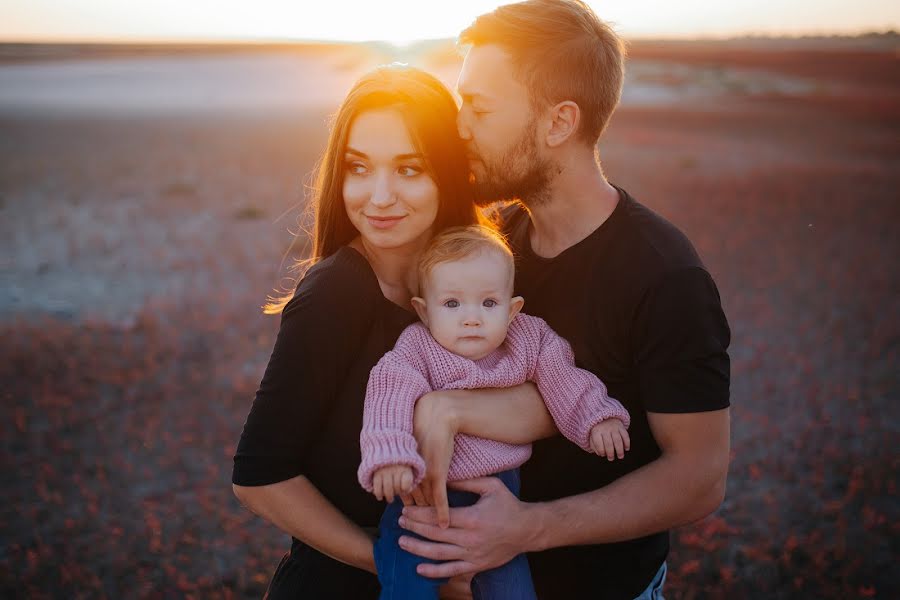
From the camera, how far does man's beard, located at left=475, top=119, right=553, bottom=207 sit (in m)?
3.12

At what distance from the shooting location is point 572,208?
304 centimetres

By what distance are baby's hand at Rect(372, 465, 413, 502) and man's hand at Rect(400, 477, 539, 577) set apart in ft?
0.68

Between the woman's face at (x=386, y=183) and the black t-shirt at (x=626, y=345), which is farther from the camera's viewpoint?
the woman's face at (x=386, y=183)

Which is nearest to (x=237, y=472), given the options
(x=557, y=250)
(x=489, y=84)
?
(x=557, y=250)

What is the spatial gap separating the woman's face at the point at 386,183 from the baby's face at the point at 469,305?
0.27 m

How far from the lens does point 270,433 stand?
2.40 metres

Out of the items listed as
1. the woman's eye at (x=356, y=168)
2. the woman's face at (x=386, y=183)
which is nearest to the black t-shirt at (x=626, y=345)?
the woman's face at (x=386, y=183)

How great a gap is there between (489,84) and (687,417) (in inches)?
62.2

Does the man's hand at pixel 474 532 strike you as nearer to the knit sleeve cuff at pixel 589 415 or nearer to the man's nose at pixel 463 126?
the knit sleeve cuff at pixel 589 415

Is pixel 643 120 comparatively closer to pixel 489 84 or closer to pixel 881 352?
A: pixel 881 352

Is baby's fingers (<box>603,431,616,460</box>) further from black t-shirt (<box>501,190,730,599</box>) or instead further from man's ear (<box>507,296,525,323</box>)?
man's ear (<box>507,296,525,323</box>)

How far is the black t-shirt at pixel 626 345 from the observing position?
2494mm

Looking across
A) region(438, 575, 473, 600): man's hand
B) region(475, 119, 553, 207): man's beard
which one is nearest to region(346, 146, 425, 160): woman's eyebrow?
region(475, 119, 553, 207): man's beard

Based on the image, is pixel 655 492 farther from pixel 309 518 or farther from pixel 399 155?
pixel 399 155
